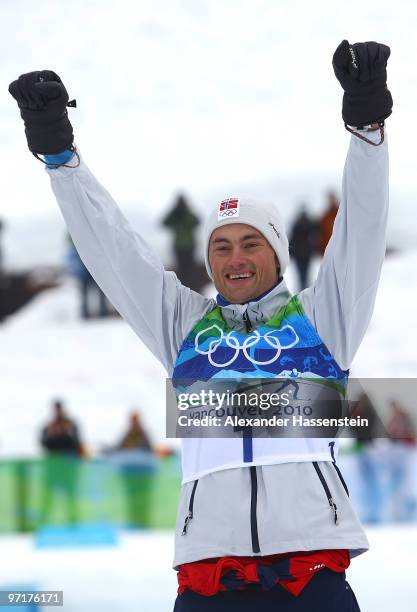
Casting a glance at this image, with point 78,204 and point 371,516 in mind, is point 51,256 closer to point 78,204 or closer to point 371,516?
point 371,516

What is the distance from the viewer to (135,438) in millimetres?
9289

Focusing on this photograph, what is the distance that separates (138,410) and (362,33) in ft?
16.5

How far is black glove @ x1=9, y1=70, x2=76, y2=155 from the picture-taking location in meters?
2.24

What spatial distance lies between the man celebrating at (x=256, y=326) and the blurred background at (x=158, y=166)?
5.44 m

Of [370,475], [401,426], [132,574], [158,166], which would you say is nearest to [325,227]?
[158,166]

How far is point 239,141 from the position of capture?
1759 centimetres

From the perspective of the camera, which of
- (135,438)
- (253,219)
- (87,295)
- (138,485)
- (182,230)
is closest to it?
(253,219)

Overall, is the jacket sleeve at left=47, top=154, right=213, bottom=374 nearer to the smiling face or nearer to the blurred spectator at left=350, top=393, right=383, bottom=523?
the smiling face

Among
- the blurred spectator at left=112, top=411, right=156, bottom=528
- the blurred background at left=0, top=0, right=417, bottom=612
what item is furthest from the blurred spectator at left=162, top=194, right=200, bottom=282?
the blurred spectator at left=112, top=411, right=156, bottom=528

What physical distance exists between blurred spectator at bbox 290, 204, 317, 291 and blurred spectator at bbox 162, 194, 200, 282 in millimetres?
1329

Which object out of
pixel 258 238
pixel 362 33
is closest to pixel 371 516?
pixel 258 238

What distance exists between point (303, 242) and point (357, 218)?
10.2 m

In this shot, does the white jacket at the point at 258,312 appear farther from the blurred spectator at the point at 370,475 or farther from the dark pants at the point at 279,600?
the blurred spectator at the point at 370,475

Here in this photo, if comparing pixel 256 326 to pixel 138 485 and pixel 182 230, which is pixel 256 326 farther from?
pixel 182 230
